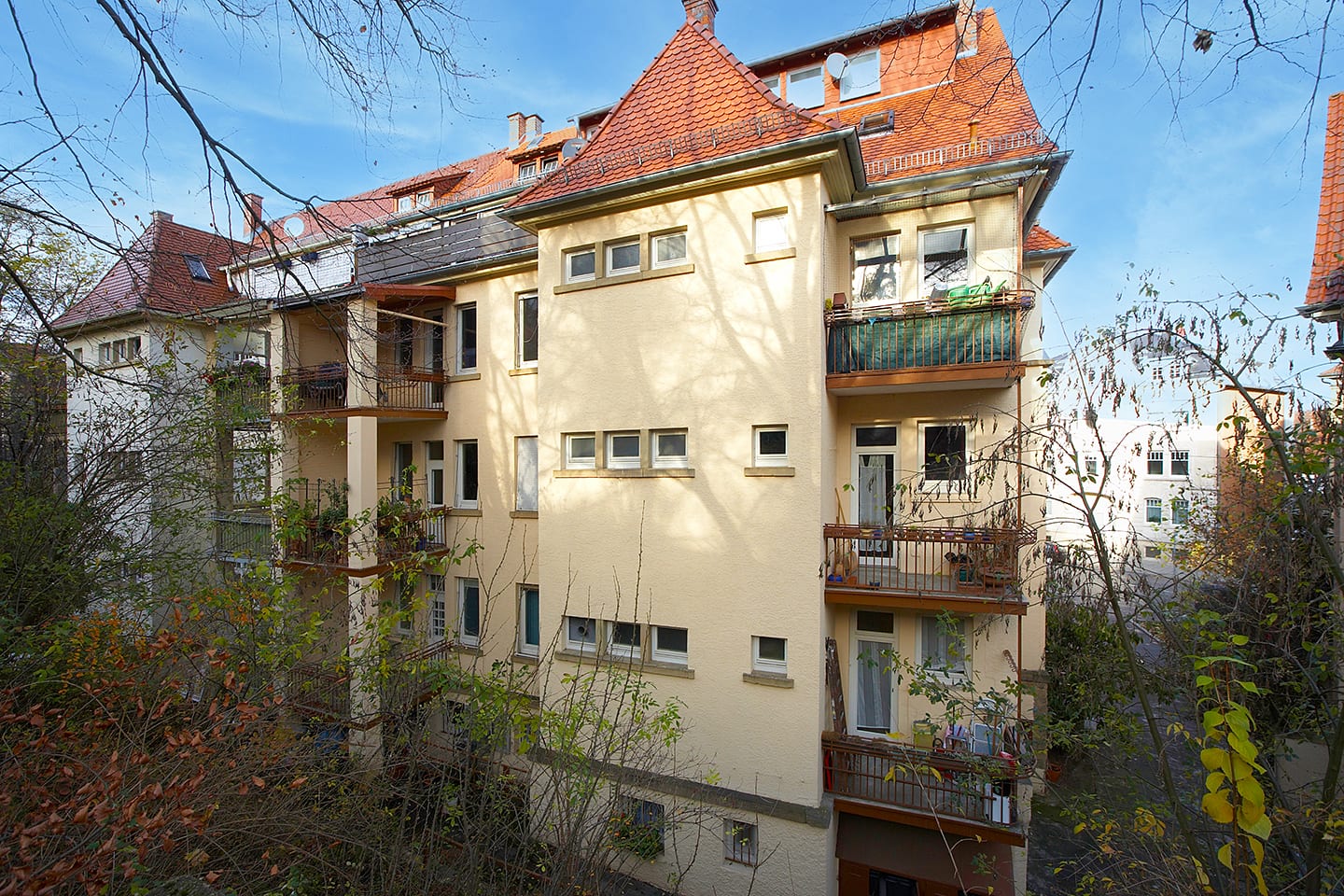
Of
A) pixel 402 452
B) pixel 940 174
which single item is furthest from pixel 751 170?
pixel 402 452

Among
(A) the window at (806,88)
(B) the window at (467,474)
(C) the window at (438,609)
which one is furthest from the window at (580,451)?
(A) the window at (806,88)

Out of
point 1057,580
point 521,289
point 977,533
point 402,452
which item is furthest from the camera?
point 402,452

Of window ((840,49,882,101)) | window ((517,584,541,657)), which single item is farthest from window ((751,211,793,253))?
window ((517,584,541,657))

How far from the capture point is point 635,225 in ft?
26.1

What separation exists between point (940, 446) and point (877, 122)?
17.3 ft

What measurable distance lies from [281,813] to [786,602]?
16.7 feet

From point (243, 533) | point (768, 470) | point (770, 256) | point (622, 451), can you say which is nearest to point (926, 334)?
point (770, 256)

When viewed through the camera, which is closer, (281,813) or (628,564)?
(281,813)

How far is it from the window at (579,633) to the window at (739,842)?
2.79 metres

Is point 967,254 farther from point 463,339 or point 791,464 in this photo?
point 463,339

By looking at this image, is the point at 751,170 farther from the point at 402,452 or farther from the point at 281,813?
the point at 402,452

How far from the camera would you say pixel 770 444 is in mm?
7148

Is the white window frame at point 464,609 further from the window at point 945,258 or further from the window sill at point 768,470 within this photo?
the window at point 945,258

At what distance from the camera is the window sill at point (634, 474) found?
7410mm
